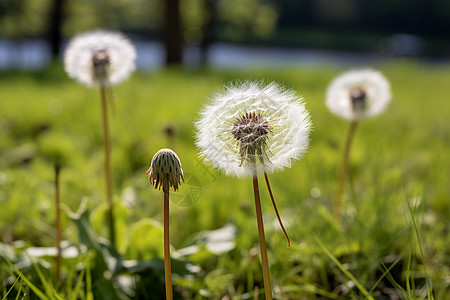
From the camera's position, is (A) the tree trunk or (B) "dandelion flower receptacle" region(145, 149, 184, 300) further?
(A) the tree trunk

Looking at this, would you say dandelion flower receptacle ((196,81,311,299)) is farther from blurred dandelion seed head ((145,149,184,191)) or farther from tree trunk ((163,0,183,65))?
tree trunk ((163,0,183,65))

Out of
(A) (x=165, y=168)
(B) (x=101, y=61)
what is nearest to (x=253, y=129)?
(A) (x=165, y=168)

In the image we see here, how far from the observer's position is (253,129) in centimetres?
97

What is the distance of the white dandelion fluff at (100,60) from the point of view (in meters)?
1.75

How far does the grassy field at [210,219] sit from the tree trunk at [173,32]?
7.35 meters

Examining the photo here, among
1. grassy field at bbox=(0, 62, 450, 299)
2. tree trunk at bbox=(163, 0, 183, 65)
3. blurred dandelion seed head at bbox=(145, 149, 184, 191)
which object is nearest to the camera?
blurred dandelion seed head at bbox=(145, 149, 184, 191)

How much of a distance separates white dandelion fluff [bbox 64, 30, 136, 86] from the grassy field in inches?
15.8

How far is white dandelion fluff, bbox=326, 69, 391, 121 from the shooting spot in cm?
187

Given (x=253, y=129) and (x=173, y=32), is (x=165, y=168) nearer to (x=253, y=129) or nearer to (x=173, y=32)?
(x=253, y=129)

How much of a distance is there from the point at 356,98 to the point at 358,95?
0.6 inches

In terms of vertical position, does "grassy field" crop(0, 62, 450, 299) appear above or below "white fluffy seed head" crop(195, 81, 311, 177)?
below

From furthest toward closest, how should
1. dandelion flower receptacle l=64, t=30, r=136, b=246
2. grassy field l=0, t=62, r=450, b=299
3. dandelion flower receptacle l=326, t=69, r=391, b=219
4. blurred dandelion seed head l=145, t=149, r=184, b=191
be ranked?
dandelion flower receptacle l=326, t=69, r=391, b=219 < dandelion flower receptacle l=64, t=30, r=136, b=246 < grassy field l=0, t=62, r=450, b=299 < blurred dandelion seed head l=145, t=149, r=184, b=191

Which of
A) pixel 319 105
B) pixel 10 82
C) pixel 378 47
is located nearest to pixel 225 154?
pixel 319 105

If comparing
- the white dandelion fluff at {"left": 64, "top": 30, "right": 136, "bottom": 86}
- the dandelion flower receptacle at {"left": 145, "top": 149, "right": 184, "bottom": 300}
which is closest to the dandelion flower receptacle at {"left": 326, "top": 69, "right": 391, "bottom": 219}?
the white dandelion fluff at {"left": 64, "top": 30, "right": 136, "bottom": 86}
